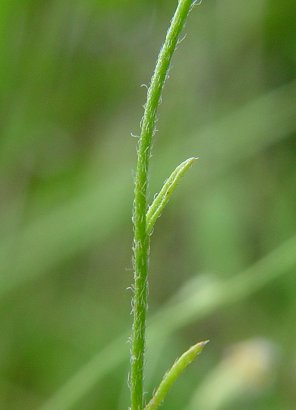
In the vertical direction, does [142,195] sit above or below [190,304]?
above

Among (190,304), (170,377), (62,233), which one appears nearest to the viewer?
(170,377)

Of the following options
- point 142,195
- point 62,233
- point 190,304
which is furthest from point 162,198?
point 62,233

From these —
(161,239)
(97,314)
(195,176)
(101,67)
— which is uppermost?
(101,67)

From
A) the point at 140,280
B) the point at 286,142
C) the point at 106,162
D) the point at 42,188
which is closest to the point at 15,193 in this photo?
the point at 42,188

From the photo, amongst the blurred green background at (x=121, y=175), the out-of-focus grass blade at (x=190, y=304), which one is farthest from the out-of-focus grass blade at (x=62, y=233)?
the out-of-focus grass blade at (x=190, y=304)

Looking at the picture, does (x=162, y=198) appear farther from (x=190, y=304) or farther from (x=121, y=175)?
(x=121, y=175)

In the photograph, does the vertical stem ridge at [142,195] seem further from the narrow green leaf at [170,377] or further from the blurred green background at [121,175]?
the blurred green background at [121,175]

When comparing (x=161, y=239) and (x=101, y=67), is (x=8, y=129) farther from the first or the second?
(x=161, y=239)
